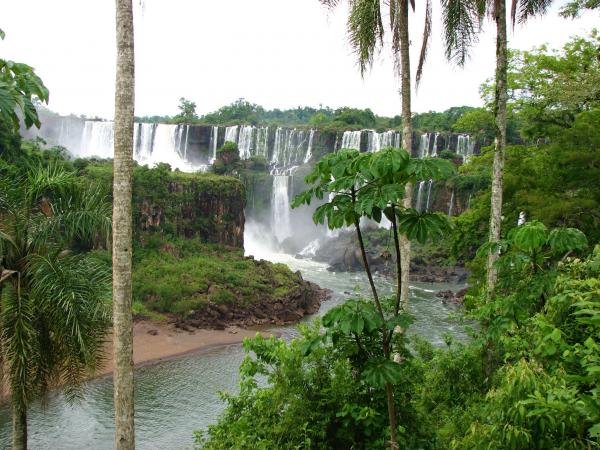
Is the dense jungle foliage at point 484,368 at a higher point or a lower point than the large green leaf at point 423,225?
lower

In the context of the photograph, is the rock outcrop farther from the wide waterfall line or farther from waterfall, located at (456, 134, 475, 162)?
waterfall, located at (456, 134, 475, 162)

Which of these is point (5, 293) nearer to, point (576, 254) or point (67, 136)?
point (576, 254)

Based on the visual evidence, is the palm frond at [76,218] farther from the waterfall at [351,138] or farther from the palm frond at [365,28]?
the waterfall at [351,138]

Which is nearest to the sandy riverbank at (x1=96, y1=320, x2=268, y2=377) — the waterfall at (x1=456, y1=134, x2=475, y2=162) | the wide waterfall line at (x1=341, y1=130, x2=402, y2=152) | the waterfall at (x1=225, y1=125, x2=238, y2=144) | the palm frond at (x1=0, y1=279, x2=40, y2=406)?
the palm frond at (x1=0, y1=279, x2=40, y2=406)

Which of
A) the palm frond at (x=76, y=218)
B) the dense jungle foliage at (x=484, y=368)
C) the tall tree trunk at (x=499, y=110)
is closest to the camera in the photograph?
the dense jungle foliage at (x=484, y=368)

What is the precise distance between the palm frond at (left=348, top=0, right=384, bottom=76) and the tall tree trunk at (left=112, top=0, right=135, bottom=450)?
13.2ft

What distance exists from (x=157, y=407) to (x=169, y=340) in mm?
6846

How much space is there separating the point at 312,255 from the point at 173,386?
25.9 meters

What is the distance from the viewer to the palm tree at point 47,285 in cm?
633

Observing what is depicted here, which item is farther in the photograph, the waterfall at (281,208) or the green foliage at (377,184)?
the waterfall at (281,208)

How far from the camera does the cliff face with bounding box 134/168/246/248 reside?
3269 cm

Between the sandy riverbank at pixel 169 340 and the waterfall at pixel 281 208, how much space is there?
20.8 metres

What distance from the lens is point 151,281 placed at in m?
27.2

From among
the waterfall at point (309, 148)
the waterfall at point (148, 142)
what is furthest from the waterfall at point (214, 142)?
the waterfall at point (309, 148)
